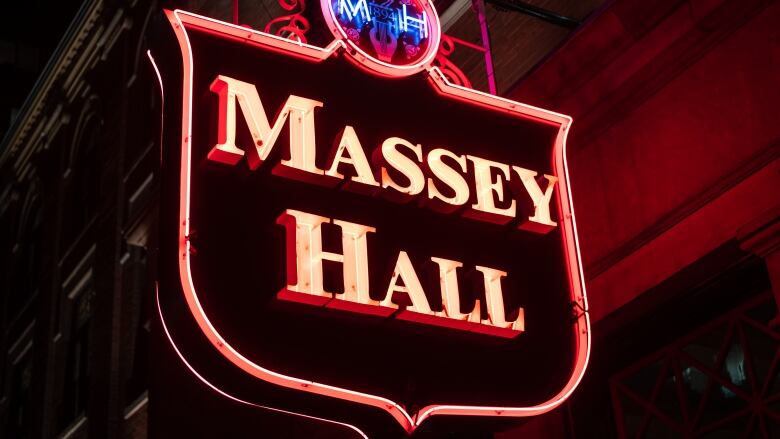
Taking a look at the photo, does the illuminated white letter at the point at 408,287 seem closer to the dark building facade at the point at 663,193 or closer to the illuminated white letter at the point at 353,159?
the illuminated white letter at the point at 353,159

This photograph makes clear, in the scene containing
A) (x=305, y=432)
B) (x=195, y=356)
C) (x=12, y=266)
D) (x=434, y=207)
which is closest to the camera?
(x=195, y=356)

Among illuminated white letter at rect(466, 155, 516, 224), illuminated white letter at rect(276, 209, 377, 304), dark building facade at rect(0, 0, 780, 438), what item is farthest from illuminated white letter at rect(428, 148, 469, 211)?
dark building facade at rect(0, 0, 780, 438)

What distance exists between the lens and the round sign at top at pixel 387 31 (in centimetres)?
815

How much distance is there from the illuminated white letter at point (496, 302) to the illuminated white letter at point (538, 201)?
1.58 ft

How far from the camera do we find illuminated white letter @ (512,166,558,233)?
788cm

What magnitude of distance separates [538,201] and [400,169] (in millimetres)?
1060

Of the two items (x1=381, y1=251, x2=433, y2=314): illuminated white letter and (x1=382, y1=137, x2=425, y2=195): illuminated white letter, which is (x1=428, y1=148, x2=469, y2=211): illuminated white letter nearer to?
(x1=382, y1=137, x2=425, y2=195): illuminated white letter

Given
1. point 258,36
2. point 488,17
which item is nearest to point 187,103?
point 258,36

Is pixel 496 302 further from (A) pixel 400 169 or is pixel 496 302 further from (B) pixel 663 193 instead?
(B) pixel 663 193

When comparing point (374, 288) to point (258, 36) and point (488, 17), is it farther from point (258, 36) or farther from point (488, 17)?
point (488, 17)

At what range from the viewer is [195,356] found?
6.66 m

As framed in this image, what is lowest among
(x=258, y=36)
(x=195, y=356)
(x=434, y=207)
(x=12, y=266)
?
(x=195, y=356)

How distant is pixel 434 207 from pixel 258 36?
1.73 metres

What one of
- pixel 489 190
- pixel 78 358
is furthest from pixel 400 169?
pixel 78 358
